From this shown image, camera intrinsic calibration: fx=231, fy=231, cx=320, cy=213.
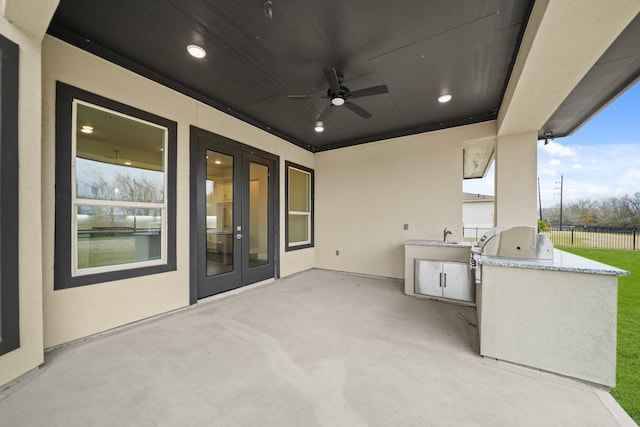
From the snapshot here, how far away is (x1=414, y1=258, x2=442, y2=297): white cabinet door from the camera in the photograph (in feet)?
11.9

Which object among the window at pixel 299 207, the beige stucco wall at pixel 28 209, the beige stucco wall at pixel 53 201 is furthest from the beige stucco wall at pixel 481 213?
the beige stucco wall at pixel 28 209

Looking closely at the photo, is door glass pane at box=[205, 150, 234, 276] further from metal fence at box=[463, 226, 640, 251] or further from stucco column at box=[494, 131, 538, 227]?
metal fence at box=[463, 226, 640, 251]

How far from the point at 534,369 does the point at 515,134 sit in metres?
3.30

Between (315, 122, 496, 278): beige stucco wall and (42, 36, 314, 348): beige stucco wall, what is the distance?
270 cm

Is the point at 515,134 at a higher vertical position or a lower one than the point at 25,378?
higher

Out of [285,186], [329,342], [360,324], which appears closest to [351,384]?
[329,342]

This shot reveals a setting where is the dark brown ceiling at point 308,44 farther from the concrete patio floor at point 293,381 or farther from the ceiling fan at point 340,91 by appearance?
the concrete patio floor at point 293,381

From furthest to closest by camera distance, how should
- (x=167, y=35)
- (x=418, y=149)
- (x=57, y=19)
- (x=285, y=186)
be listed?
(x=285, y=186), (x=418, y=149), (x=167, y=35), (x=57, y=19)

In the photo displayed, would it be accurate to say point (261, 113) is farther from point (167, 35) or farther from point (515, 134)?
point (515, 134)

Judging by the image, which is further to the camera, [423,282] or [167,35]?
[423,282]

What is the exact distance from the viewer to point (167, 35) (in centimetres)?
227

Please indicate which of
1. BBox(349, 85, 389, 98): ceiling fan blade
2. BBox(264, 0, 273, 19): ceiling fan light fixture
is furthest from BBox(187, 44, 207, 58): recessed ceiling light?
BBox(349, 85, 389, 98): ceiling fan blade

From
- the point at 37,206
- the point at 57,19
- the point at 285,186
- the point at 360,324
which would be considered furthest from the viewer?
the point at 285,186

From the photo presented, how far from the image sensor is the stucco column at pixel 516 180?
3494 millimetres
